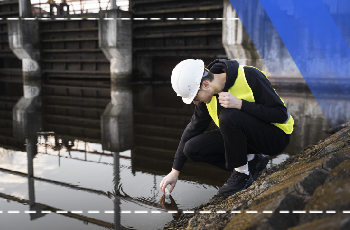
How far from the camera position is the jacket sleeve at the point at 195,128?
220 cm

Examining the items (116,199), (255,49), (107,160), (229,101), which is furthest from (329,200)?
(255,49)

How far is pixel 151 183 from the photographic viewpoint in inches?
98.5

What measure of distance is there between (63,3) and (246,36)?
10.6m

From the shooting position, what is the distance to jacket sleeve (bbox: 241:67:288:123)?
6.45 feet

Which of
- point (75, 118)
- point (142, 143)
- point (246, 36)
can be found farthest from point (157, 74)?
point (142, 143)

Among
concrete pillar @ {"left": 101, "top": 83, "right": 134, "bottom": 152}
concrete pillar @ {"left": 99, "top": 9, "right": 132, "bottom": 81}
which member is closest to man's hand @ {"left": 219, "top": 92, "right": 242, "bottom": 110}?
concrete pillar @ {"left": 101, "top": 83, "right": 134, "bottom": 152}

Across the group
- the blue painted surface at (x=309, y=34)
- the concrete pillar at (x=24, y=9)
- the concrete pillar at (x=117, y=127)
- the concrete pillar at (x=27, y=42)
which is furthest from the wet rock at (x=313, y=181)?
the concrete pillar at (x=24, y=9)

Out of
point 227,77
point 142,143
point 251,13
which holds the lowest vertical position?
point 142,143

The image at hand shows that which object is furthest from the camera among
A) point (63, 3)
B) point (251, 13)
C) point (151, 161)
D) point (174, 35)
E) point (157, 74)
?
point (63, 3)

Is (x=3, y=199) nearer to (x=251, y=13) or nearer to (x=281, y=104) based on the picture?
(x=281, y=104)

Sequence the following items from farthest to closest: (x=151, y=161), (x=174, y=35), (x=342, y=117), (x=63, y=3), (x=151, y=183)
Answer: (x=63, y=3)
(x=174, y=35)
(x=342, y=117)
(x=151, y=161)
(x=151, y=183)

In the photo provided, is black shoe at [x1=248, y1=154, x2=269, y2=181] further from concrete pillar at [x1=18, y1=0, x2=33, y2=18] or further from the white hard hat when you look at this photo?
concrete pillar at [x1=18, y1=0, x2=33, y2=18]

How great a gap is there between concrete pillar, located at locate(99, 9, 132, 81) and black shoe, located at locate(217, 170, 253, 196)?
10.2 m

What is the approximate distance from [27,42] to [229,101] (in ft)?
46.7
